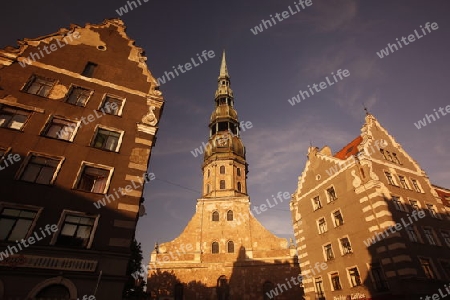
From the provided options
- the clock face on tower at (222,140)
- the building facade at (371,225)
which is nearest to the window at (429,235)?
the building facade at (371,225)

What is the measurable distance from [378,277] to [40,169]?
20029mm

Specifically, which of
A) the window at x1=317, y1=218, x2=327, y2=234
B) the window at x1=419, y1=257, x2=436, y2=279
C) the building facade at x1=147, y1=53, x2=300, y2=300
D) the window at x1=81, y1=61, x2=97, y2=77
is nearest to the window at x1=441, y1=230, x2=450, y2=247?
the window at x1=419, y1=257, x2=436, y2=279

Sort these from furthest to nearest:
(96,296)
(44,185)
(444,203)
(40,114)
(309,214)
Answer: (309,214) → (444,203) → (40,114) → (44,185) → (96,296)

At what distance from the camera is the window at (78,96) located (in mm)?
15372

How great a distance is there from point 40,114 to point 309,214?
21.3 meters

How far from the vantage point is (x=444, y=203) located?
2281 centimetres

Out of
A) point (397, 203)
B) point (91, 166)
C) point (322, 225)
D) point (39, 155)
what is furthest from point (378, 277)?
point (39, 155)

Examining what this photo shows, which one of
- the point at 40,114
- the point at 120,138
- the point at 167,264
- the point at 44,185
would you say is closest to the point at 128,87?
the point at 120,138

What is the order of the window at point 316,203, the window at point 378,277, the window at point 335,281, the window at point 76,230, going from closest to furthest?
the window at point 76,230 < the window at point 378,277 < the window at point 335,281 < the window at point 316,203

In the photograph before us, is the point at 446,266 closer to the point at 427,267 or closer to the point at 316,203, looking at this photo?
the point at 427,267

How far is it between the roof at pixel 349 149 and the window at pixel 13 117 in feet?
76.5

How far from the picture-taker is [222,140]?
44.3 metres

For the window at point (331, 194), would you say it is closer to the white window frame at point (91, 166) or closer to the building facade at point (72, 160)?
the building facade at point (72, 160)

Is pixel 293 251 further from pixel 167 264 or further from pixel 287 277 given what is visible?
pixel 167 264
